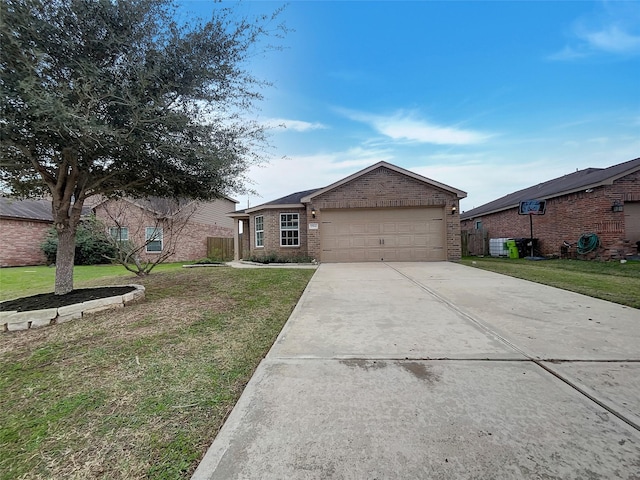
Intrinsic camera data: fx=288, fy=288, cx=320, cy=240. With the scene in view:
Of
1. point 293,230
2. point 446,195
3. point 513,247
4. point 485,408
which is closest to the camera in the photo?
point 485,408

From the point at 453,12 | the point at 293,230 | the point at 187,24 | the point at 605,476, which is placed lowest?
the point at 605,476

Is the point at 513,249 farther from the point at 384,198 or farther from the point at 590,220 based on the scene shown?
the point at 384,198

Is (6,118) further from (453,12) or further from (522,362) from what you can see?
(453,12)

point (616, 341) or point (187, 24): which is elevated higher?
point (187, 24)

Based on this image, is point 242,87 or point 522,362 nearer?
point 522,362

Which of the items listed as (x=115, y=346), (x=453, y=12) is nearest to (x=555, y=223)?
(x=453, y=12)

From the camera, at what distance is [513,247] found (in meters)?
15.3

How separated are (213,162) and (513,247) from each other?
1598 cm

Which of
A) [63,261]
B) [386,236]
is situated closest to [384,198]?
[386,236]

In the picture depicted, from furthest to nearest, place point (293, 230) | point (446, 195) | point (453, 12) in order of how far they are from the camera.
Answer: point (293, 230) < point (446, 195) < point (453, 12)

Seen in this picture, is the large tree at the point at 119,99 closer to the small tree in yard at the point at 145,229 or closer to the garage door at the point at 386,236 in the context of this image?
the small tree in yard at the point at 145,229

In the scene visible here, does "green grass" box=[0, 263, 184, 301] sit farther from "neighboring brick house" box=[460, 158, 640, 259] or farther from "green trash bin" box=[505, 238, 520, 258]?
"neighboring brick house" box=[460, 158, 640, 259]

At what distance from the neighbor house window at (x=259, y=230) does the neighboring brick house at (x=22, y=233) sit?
11.4 meters

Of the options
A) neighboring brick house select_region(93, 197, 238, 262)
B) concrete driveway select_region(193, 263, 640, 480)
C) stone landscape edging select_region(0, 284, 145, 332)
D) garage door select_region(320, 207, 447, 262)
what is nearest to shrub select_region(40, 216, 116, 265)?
neighboring brick house select_region(93, 197, 238, 262)
